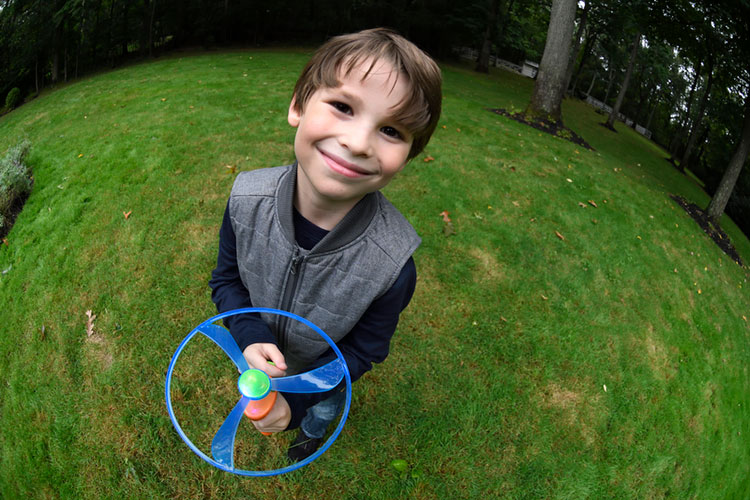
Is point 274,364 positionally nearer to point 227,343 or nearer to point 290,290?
point 227,343

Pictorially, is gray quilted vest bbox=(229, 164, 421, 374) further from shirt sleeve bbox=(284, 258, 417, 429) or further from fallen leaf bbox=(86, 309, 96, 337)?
fallen leaf bbox=(86, 309, 96, 337)

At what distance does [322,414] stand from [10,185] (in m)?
5.15

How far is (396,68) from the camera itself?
3.58 ft

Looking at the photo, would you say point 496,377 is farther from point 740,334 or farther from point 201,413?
point 740,334

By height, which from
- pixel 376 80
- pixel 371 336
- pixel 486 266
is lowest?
pixel 486 266

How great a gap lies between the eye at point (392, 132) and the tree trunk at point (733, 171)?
10.6 m

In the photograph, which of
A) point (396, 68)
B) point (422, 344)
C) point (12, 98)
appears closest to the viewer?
point (396, 68)

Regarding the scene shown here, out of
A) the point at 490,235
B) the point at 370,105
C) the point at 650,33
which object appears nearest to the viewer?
the point at 370,105

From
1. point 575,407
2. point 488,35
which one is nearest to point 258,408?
point 575,407

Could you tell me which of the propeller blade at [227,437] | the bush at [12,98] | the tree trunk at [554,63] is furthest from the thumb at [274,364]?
the bush at [12,98]

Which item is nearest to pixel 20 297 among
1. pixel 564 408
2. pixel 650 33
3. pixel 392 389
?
pixel 392 389

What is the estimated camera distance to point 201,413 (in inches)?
101

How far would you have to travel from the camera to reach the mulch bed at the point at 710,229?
774cm

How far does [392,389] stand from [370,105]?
248 centimetres
